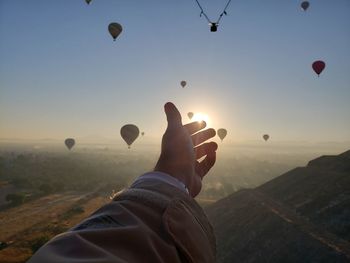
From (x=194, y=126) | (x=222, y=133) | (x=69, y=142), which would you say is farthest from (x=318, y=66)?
(x=69, y=142)

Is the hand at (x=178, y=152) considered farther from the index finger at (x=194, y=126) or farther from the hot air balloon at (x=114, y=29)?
the hot air balloon at (x=114, y=29)

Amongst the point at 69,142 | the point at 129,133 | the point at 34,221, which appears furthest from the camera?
the point at 69,142

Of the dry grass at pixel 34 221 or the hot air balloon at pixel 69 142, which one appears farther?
the hot air balloon at pixel 69 142

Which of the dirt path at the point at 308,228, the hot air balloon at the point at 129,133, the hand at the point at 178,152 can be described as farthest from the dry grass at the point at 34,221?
the hand at the point at 178,152

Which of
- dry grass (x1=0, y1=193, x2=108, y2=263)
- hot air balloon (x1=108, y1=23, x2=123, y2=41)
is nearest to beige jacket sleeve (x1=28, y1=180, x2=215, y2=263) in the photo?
dry grass (x1=0, y1=193, x2=108, y2=263)

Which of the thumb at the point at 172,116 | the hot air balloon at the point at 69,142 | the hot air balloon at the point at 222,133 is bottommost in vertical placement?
the hot air balloon at the point at 222,133

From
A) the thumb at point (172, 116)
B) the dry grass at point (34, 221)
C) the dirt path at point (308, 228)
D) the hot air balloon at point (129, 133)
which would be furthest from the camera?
the hot air balloon at point (129, 133)

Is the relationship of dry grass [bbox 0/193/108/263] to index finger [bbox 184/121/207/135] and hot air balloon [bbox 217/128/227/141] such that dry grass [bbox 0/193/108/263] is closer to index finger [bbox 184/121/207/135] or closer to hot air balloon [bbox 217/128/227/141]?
hot air balloon [bbox 217/128/227/141]

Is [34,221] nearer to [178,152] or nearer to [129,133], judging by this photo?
[129,133]
